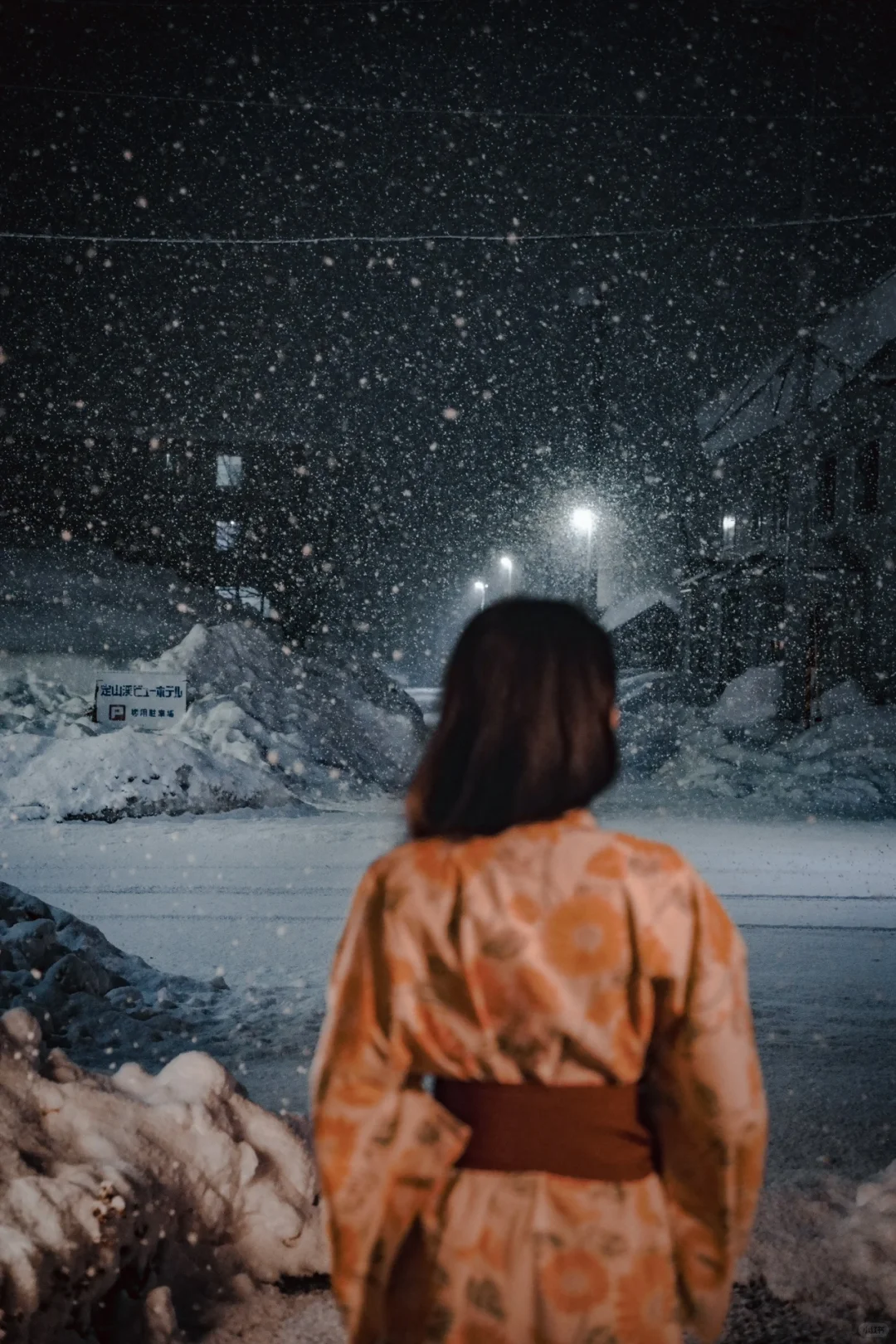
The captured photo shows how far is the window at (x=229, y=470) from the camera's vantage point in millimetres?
29664

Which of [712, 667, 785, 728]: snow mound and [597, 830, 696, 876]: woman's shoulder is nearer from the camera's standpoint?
[597, 830, 696, 876]: woman's shoulder

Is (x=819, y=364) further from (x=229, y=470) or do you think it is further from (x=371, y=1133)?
(x=371, y=1133)

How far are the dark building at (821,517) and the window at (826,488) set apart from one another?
0.03 m

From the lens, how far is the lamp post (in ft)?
70.1

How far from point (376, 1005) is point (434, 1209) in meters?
0.30

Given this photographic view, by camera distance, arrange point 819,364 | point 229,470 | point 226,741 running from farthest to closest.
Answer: point 229,470 < point 819,364 < point 226,741

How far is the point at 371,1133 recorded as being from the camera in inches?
56.7

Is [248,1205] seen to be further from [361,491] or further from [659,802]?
[361,491]

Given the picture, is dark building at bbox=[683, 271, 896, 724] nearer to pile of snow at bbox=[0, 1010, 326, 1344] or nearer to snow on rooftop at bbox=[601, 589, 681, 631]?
snow on rooftop at bbox=[601, 589, 681, 631]

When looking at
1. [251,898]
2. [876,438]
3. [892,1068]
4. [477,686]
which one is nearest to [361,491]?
[876,438]

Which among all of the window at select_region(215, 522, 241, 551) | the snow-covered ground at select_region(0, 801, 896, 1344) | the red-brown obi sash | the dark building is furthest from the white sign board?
the red-brown obi sash

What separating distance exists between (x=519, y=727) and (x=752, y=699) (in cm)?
2486

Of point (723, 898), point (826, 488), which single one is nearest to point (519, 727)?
point (723, 898)

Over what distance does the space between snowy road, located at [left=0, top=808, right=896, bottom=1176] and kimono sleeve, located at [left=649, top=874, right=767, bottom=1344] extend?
3.70 ft
